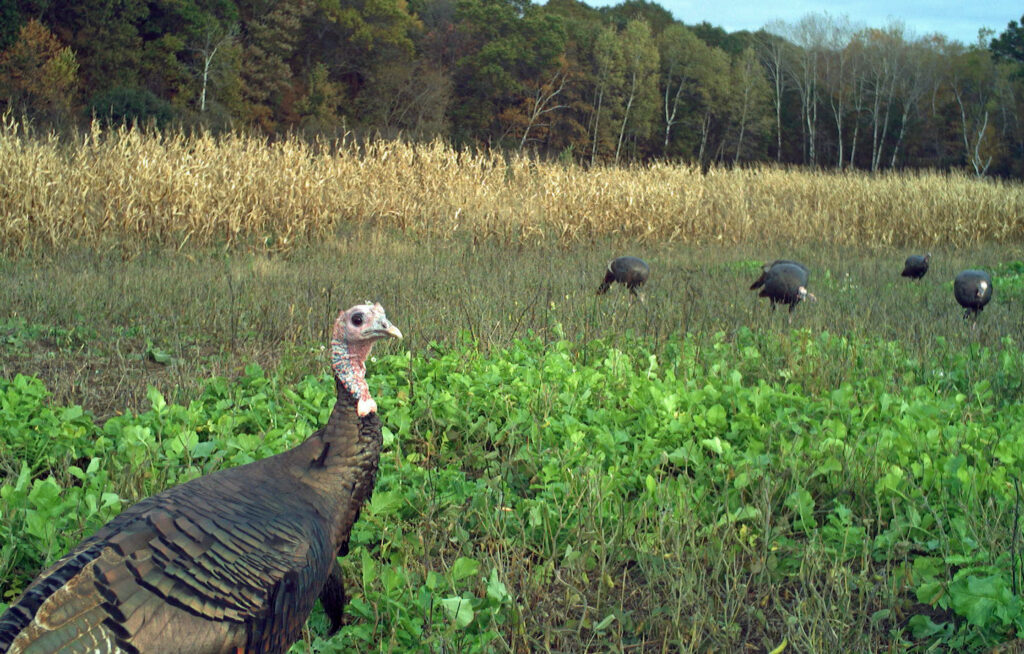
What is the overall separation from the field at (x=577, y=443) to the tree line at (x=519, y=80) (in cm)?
1094

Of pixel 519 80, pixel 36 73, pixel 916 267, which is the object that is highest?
pixel 519 80

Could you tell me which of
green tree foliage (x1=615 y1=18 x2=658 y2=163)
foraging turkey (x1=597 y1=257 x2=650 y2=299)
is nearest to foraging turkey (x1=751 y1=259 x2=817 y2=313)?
foraging turkey (x1=597 y1=257 x2=650 y2=299)

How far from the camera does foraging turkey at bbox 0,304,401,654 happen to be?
6.90 ft

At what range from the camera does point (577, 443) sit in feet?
13.7

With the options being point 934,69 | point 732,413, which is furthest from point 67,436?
Result: point 934,69

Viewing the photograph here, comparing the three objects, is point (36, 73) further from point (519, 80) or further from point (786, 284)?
point (786, 284)

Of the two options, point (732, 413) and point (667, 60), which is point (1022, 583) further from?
point (667, 60)

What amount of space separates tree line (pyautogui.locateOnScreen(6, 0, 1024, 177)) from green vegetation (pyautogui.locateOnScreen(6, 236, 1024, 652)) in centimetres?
1165

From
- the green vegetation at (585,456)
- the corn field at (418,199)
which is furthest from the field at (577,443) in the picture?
the corn field at (418,199)

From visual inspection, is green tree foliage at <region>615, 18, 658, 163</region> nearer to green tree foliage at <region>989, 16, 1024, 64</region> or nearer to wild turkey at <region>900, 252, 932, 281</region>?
green tree foliage at <region>989, 16, 1024, 64</region>

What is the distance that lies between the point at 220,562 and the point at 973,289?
8.25 m

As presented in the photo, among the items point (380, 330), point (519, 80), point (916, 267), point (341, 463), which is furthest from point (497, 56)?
point (341, 463)

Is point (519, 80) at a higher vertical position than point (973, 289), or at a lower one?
higher

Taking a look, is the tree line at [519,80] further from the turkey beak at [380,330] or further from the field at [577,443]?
the turkey beak at [380,330]
